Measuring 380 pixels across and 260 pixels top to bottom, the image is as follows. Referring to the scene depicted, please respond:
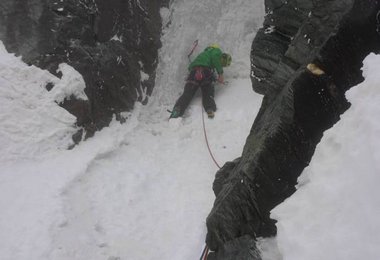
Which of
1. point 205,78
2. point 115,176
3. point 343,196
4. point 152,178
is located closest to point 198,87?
point 205,78

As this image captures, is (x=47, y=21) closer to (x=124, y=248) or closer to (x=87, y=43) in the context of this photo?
(x=87, y=43)

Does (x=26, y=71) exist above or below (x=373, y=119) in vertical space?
above

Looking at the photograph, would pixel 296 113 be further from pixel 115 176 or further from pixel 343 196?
pixel 115 176

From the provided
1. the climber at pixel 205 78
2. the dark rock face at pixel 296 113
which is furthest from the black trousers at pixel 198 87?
the dark rock face at pixel 296 113

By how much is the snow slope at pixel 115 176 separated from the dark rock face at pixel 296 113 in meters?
1.45

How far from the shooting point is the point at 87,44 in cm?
1020

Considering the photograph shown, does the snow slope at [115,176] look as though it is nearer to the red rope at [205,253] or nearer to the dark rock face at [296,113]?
the red rope at [205,253]

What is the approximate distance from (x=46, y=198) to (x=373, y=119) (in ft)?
18.7

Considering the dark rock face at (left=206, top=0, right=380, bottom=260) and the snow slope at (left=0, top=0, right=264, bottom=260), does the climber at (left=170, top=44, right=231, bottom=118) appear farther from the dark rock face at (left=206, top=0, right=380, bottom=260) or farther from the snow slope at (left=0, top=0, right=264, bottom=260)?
the dark rock face at (left=206, top=0, right=380, bottom=260)

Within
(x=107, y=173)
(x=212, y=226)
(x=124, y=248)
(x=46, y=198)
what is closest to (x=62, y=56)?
(x=107, y=173)

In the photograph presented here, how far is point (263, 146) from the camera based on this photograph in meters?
5.65

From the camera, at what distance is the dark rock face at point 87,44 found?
9617mm

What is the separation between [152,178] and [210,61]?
4938mm

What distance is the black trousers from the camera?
36.6ft
